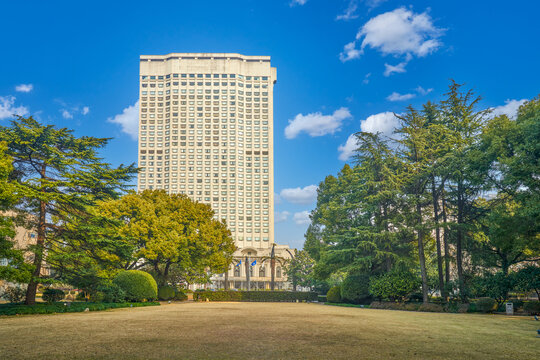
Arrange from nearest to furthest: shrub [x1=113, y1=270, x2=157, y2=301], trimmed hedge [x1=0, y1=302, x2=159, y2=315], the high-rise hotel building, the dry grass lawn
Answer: the dry grass lawn → trimmed hedge [x1=0, y1=302, x2=159, y2=315] → shrub [x1=113, y1=270, x2=157, y2=301] → the high-rise hotel building

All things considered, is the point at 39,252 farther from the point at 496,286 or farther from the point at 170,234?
the point at 496,286

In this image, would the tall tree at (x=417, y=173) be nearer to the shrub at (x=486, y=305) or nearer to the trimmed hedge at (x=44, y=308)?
the shrub at (x=486, y=305)

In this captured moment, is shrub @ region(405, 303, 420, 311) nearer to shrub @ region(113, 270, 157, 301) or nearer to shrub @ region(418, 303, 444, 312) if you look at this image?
shrub @ region(418, 303, 444, 312)

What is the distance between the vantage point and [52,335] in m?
12.9

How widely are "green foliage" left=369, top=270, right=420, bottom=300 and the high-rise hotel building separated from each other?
4015 inches

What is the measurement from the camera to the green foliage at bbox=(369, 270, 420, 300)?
111ft

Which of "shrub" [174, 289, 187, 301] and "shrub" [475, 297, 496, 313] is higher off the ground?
"shrub" [475, 297, 496, 313]

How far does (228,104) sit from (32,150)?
124 meters

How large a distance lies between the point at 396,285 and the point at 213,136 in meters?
116

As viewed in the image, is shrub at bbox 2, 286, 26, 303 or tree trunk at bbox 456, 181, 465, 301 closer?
shrub at bbox 2, 286, 26, 303

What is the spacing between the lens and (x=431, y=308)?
101 ft

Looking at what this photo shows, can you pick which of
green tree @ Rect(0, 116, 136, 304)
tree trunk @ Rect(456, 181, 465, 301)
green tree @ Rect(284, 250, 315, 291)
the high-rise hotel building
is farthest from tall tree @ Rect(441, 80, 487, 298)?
the high-rise hotel building

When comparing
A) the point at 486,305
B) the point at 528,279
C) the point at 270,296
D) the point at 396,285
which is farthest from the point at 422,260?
the point at 270,296

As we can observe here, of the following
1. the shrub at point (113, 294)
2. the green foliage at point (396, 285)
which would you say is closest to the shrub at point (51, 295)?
the shrub at point (113, 294)
